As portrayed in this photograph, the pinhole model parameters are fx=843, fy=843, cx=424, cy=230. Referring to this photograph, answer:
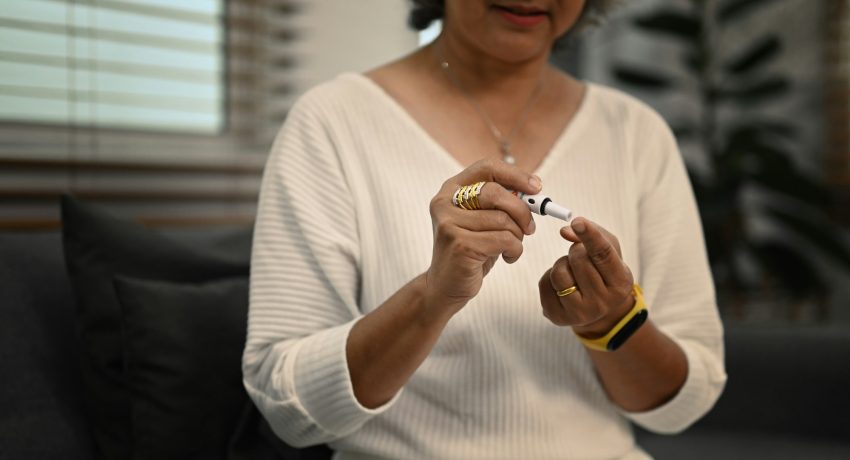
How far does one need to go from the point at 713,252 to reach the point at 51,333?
1926 millimetres

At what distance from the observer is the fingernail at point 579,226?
806 millimetres

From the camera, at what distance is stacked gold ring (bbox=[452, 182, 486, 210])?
81 cm

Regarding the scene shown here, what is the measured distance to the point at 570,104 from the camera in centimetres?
128

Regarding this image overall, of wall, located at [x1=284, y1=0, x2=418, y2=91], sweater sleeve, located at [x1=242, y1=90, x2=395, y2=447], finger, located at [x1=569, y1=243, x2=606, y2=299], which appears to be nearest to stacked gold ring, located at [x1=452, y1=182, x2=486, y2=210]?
finger, located at [x1=569, y1=243, x2=606, y2=299]

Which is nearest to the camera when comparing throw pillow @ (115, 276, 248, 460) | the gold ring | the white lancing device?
the white lancing device

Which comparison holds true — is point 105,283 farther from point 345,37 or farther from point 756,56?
point 756,56

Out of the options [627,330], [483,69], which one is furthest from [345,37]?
[627,330]

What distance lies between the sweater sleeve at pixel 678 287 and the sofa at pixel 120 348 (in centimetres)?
51

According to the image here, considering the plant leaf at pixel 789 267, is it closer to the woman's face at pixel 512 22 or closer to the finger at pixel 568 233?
the woman's face at pixel 512 22

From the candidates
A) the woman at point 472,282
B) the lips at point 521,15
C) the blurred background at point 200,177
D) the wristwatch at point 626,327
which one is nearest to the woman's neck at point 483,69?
the woman at point 472,282

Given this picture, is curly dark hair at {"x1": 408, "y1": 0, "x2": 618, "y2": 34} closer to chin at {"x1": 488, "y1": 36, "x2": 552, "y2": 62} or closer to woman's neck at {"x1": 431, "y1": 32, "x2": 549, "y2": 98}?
woman's neck at {"x1": 431, "y1": 32, "x2": 549, "y2": 98}

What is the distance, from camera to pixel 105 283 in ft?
3.88

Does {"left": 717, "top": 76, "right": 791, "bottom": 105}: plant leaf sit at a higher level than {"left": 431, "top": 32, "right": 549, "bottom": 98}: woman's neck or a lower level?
lower

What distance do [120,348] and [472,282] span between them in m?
0.58
